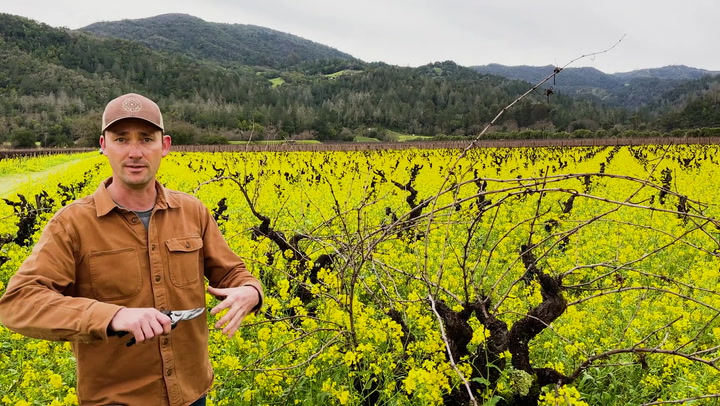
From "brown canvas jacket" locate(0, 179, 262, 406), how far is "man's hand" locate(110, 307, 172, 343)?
0.11 feet

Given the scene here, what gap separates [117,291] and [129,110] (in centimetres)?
73

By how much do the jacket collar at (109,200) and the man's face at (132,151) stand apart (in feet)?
0.26

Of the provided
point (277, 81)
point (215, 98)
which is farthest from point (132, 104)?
point (277, 81)

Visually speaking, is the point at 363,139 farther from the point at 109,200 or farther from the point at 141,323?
the point at 141,323

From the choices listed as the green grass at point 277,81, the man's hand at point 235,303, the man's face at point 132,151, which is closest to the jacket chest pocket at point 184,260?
the man's hand at point 235,303

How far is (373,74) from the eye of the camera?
12588 cm

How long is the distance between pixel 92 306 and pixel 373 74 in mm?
129082

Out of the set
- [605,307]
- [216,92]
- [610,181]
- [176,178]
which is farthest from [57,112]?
[605,307]

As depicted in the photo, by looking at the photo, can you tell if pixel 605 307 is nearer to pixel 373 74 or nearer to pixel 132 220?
pixel 132 220

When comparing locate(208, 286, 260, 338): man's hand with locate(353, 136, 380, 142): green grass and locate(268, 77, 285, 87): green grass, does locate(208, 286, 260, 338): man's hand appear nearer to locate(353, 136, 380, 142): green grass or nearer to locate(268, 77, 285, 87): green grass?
locate(353, 136, 380, 142): green grass

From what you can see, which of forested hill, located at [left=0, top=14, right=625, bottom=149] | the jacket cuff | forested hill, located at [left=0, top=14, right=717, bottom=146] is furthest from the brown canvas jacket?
forested hill, located at [left=0, top=14, right=717, bottom=146]

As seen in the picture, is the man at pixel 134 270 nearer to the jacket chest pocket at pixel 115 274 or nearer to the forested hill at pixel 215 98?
the jacket chest pocket at pixel 115 274

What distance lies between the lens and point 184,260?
2078mm

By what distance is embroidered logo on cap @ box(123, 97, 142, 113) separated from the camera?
1.92m
